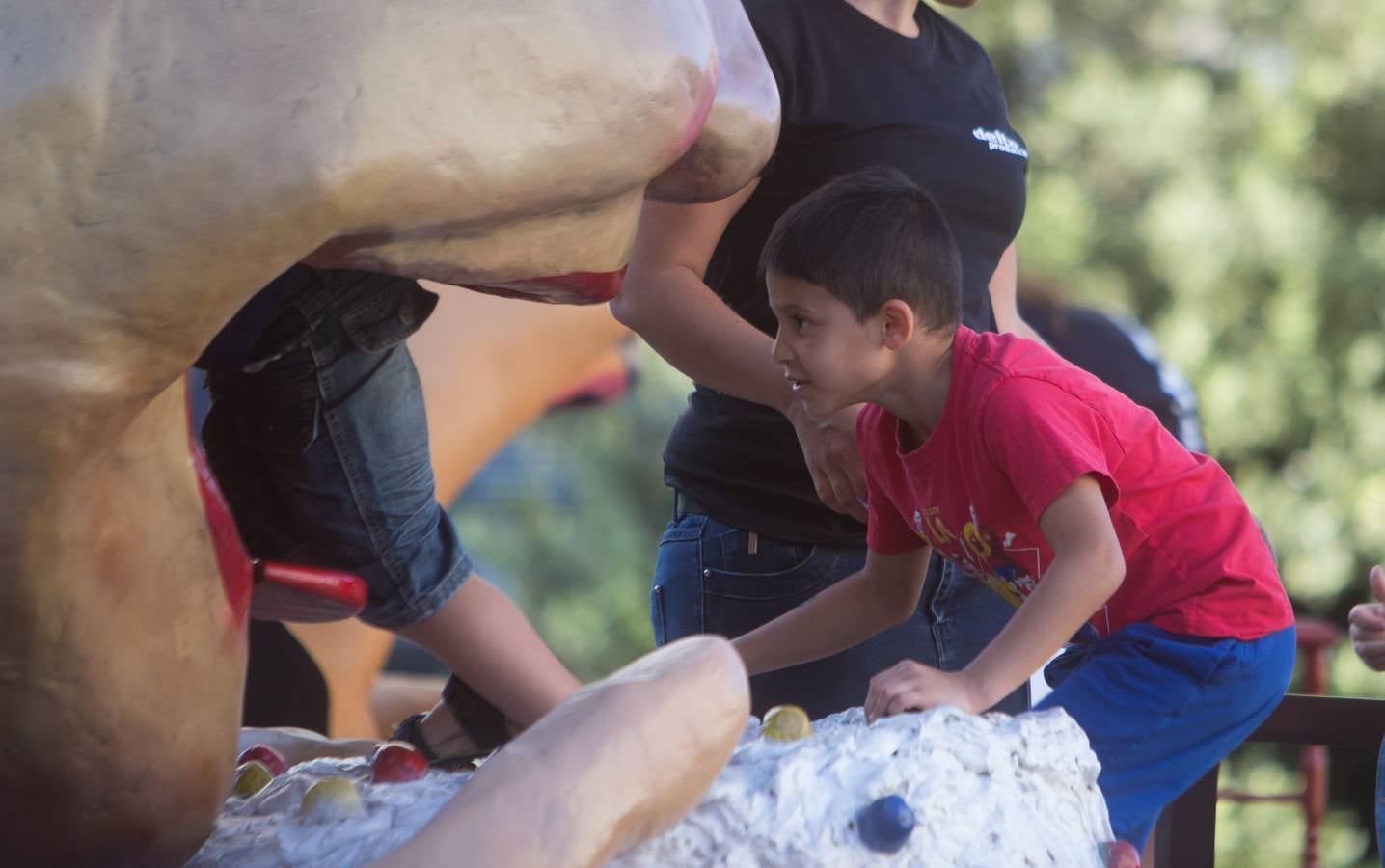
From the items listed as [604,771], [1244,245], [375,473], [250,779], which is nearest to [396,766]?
[250,779]

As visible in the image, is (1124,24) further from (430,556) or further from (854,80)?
(430,556)

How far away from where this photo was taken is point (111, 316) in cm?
76

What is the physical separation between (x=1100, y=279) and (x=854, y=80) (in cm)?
498

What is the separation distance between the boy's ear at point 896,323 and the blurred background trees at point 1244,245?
4750 mm

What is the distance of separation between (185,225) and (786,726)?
0.52 metres

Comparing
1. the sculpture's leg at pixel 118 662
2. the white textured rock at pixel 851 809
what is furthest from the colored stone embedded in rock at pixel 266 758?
the sculpture's leg at pixel 118 662

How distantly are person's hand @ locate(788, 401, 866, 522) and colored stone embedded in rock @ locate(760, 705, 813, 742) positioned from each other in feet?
1.30

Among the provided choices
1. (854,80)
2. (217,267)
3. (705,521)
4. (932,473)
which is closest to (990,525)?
(932,473)

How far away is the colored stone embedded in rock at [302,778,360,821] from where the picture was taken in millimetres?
A: 991

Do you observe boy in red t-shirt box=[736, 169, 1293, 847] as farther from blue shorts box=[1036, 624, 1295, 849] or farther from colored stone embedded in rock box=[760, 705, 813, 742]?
colored stone embedded in rock box=[760, 705, 813, 742]

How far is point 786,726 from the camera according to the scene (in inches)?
41.8

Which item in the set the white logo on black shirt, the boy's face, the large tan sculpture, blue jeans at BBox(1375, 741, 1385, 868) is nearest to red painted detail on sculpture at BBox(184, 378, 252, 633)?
the large tan sculpture

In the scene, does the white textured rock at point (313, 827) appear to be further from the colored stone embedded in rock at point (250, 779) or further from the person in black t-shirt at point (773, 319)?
the person in black t-shirt at point (773, 319)

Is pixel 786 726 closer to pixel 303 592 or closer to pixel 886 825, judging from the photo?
pixel 886 825
